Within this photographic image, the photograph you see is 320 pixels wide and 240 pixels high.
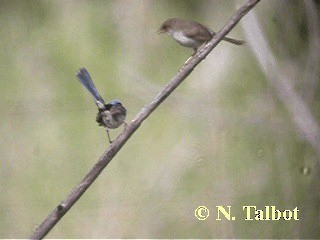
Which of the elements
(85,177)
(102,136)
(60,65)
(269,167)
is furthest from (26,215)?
(269,167)

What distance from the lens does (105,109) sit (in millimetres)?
1470

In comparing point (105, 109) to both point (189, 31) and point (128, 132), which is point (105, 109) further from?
point (189, 31)

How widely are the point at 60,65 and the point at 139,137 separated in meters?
0.28

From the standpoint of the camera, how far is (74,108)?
4.88 feet

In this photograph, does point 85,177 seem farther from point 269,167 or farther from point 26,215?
point 269,167

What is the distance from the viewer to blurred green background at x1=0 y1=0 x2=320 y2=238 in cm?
148

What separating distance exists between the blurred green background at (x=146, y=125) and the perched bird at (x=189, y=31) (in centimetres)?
2

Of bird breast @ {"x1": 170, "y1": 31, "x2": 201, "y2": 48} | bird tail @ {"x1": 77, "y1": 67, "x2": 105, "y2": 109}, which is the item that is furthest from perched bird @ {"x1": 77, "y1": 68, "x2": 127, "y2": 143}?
bird breast @ {"x1": 170, "y1": 31, "x2": 201, "y2": 48}

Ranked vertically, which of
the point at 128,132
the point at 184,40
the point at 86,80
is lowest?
the point at 128,132

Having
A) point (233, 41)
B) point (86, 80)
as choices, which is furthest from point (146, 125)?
point (233, 41)

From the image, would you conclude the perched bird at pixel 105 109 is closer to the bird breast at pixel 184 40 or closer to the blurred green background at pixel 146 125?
the blurred green background at pixel 146 125

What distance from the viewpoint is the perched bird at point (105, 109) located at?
1462mm

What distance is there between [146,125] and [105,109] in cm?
12

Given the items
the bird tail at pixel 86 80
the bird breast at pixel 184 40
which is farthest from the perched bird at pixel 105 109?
the bird breast at pixel 184 40
